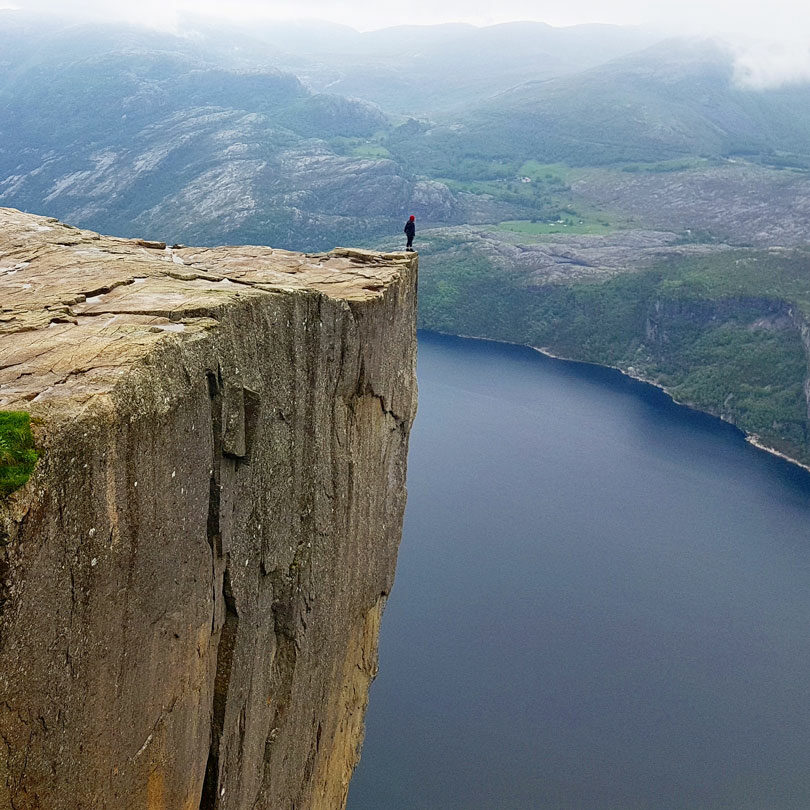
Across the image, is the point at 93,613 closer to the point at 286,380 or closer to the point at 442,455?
the point at 286,380

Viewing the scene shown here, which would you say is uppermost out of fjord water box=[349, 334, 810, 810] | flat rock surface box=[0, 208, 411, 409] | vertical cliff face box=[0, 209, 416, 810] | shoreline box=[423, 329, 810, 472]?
flat rock surface box=[0, 208, 411, 409]

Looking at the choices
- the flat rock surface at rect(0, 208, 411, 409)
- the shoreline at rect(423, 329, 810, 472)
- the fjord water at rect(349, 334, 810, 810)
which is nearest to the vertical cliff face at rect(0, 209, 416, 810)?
the flat rock surface at rect(0, 208, 411, 409)

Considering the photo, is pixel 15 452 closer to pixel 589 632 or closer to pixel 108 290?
pixel 108 290

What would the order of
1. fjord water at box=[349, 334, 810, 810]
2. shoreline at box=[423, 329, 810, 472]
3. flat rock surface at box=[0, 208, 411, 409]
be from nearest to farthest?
flat rock surface at box=[0, 208, 411, 409] → fjord water at box=[349, 334, 810, 810] → shoreline at box=[423, 329, 810, 472]

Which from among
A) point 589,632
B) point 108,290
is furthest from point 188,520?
point 589,632

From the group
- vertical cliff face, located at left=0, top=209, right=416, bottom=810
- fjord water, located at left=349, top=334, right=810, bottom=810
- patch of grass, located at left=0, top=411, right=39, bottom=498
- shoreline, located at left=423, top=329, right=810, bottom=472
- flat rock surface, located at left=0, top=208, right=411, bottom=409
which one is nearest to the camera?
patch of grass, located at left=0, top=411, right=39, bottom=498

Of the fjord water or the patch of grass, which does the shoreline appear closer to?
the fjord water

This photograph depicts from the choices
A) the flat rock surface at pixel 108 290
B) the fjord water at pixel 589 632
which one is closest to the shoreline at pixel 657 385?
the fjord water at pixel 589 632
